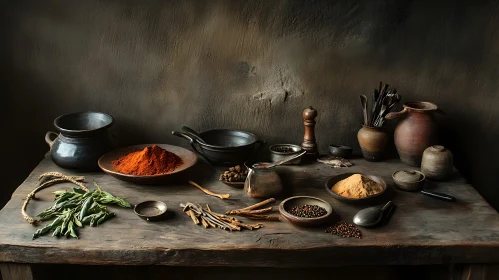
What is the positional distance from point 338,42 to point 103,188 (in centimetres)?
117

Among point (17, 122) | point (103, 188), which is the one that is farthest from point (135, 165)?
point (17, 122)

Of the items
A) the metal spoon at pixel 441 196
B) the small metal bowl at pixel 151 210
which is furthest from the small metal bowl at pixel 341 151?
the small metal bowl at pixel 151 210

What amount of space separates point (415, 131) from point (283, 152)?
1.84 ft

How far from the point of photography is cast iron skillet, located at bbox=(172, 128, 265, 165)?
195 centimetres

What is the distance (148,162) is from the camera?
73.5 inches

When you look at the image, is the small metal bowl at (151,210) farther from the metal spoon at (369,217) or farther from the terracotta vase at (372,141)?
the terracotta vase at (372,141)

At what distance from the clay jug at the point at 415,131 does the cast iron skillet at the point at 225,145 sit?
60 centimetres

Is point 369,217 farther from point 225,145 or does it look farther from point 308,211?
point 225,145

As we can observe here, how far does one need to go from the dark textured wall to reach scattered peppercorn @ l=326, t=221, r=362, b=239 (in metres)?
0.72

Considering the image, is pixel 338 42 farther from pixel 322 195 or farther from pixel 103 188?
pixel 103 188

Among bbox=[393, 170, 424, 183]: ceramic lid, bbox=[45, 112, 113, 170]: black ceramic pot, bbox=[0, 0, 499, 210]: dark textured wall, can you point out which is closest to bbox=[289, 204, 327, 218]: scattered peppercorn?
bbox=[393, 170, 424, 183]: ceramic lid

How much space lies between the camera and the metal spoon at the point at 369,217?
1552 mm

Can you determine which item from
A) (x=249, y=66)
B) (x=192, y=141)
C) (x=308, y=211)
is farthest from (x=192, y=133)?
(x=308, y=211)

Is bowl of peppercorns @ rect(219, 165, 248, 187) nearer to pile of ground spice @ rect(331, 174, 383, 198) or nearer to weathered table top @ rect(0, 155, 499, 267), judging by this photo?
weathered table top @ rect(0, 155, 499, 267)
